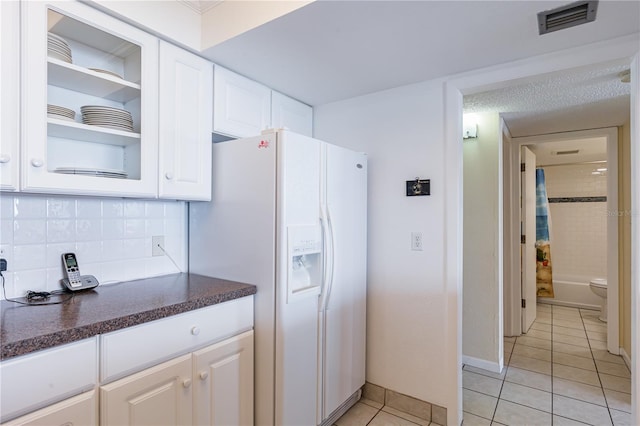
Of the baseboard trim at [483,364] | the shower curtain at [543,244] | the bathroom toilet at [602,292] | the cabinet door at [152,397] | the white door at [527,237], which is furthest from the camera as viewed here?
the shower curtain at [543,244]

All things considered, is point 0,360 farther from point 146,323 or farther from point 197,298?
point 197,298

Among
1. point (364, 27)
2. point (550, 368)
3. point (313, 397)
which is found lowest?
point (550, 368)

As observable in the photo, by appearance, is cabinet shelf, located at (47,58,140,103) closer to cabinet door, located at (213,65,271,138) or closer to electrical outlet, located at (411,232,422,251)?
cabinet door, located at (213,65,271,138)

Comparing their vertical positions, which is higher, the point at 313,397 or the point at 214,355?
the point at 214,355

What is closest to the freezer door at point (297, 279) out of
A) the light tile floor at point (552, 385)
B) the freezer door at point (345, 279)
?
the freezer door at point (345, 279)

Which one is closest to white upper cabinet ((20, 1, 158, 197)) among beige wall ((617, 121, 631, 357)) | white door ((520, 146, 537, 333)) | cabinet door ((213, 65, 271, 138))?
cabinet door ((213, 65, 271, 138))

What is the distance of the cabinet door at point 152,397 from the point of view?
1223 mm

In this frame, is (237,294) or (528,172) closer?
(237,294)

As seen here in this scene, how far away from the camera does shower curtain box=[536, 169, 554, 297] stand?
499 cm

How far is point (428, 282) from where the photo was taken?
215cm

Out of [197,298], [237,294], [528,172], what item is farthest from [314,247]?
[528,172]

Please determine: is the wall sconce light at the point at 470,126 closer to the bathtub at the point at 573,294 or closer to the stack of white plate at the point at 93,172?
the stack of white plate at the point at 93,172

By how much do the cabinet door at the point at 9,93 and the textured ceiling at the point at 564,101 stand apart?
95.0 inches

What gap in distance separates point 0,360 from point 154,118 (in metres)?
1.16
